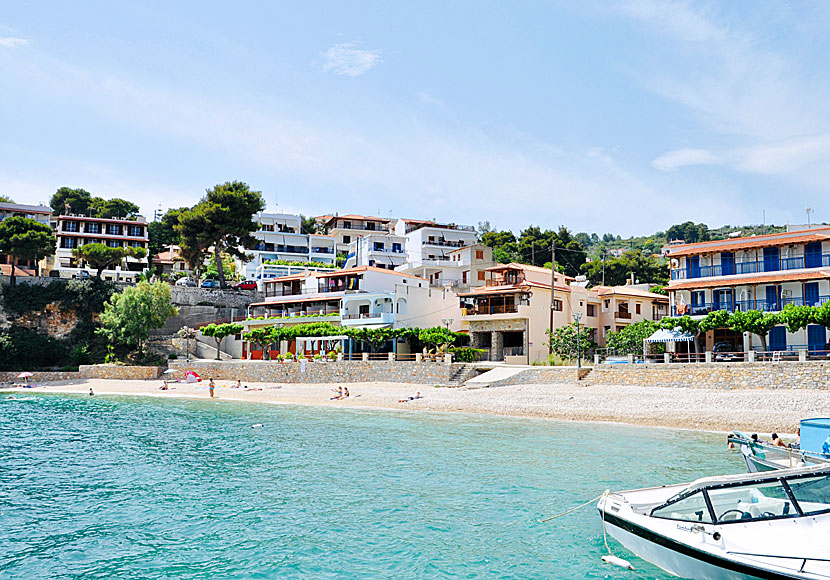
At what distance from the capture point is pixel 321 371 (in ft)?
170

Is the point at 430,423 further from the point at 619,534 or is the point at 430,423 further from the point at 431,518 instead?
the point at 619,534

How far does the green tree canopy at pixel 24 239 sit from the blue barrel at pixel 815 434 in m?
71.7

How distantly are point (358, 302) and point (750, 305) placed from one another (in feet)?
114

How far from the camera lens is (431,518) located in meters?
15.5

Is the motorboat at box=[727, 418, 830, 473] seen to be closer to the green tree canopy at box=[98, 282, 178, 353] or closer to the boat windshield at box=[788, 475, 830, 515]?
the boat windshield at box=[788, 475, 830, 515]

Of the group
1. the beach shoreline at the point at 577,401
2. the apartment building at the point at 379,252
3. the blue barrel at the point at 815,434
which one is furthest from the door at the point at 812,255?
the apartment building at the point at 379,252

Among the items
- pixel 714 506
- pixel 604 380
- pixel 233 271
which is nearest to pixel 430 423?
pixel 604 380

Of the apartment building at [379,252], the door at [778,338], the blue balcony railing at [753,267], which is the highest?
the apartment building at [379,252]

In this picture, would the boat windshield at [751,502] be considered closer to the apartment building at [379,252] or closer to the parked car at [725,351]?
the parked car at [725,351]

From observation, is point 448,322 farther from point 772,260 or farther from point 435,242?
point 435,242

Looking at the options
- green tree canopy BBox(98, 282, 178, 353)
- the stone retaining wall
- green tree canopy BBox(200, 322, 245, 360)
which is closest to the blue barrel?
green tree canopy BBox(200, 322, 245, 360)

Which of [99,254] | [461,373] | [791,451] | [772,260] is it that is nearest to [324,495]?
[791,451]

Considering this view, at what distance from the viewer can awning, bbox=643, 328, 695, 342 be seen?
41750 mm

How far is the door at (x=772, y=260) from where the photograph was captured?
43312 millimetres
